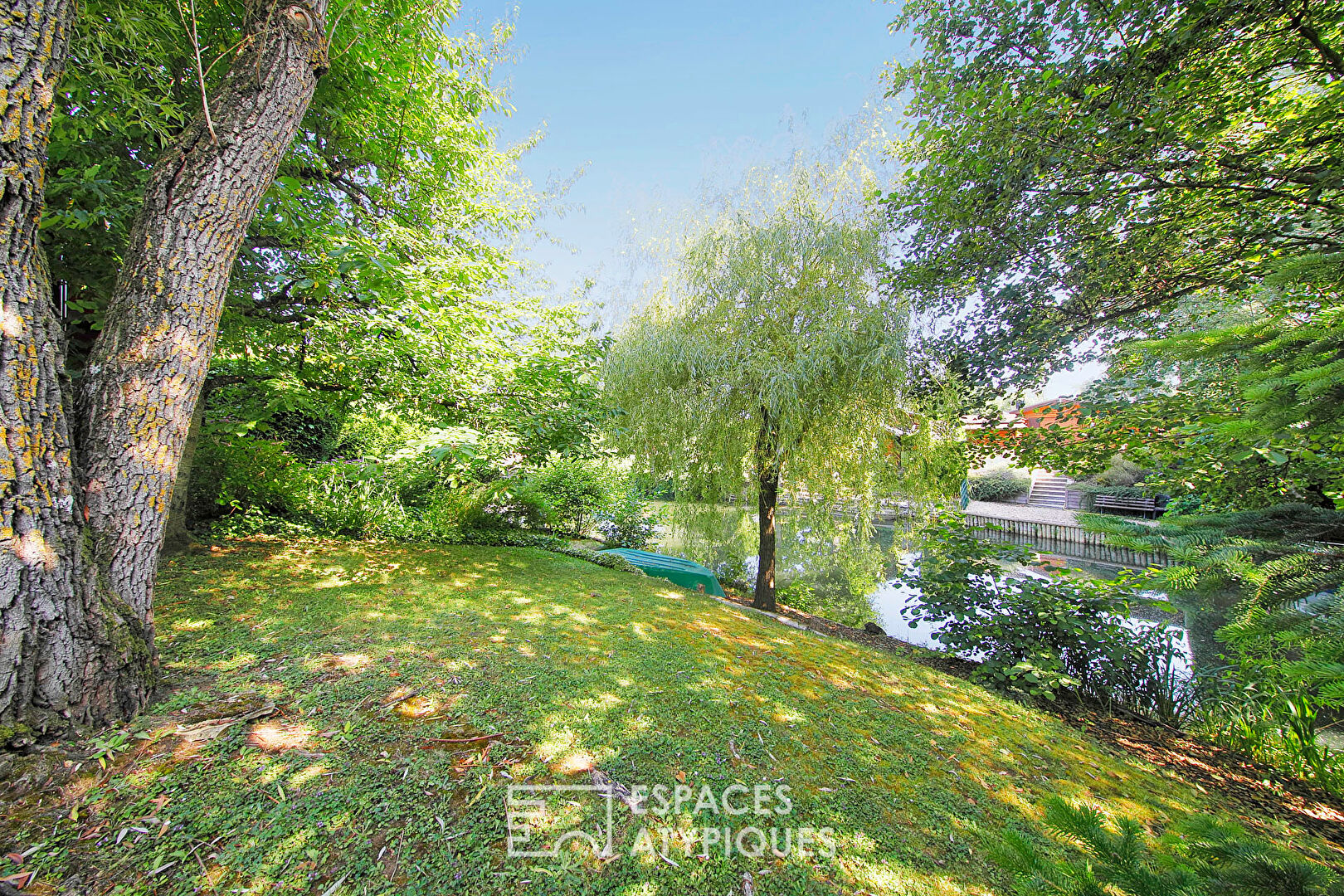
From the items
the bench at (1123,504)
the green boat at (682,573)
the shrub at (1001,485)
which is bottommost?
the green boat at (682,573)

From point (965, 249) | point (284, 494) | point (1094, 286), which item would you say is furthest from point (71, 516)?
point (1094, 286)

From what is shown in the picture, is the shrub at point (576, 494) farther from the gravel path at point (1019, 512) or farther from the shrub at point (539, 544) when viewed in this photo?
the gravel path at point (1019, 512)

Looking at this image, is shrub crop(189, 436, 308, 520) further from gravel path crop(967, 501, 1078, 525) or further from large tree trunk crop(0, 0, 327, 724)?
gravel path crop(967, 501, 1078, 525)

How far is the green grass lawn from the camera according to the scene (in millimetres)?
1158

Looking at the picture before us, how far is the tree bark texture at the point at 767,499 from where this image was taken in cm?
467

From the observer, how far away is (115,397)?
63.8 inches

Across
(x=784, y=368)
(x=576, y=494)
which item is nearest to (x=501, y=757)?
(x=784, y=368)

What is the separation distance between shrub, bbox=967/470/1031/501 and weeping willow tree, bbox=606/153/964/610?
1452 centimetres

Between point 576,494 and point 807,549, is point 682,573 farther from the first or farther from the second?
point 576,494

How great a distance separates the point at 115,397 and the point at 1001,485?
20.8 meters

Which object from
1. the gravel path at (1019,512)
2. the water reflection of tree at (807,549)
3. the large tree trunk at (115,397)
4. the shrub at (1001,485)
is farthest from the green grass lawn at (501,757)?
the shrub at (1001,485)

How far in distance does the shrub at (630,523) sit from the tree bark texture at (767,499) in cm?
337

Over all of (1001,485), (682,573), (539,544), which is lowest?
(682,573)

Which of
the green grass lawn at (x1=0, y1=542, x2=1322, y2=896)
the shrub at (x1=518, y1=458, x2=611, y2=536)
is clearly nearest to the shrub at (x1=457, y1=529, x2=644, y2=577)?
the shrub at (x1=518, y1=458, x2=611, y2=536)
